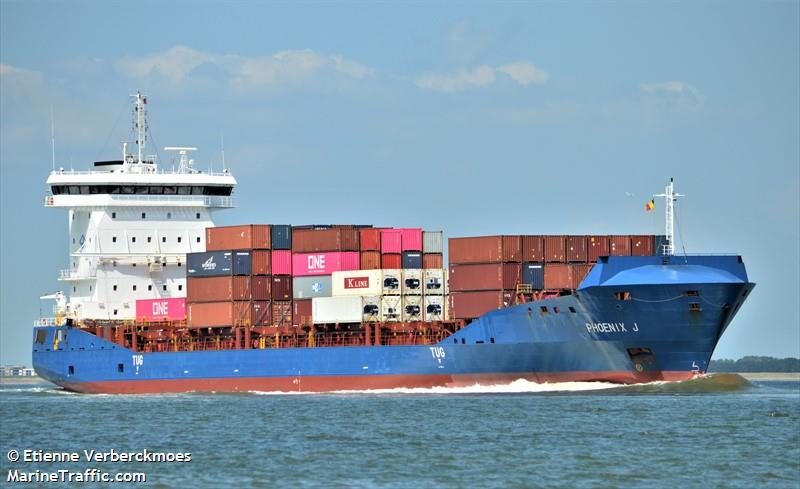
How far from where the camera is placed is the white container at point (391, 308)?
184ft

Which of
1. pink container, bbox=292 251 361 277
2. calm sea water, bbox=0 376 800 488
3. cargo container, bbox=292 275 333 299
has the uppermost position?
pink container, bbox=292 251 361 277

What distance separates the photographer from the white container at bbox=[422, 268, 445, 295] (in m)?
56.5

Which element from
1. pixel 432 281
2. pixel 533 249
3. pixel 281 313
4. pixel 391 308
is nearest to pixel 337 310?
pixel 391 308

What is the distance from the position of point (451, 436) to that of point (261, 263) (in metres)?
20.7

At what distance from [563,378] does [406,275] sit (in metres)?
7.33

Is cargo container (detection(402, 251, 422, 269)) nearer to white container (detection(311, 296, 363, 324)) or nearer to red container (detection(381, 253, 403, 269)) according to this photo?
red container (detection(381, 253, 403, 269))

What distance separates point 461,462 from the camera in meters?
34.3

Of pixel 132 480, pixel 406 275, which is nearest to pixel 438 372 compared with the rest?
pixel 406 275

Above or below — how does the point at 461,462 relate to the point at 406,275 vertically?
below

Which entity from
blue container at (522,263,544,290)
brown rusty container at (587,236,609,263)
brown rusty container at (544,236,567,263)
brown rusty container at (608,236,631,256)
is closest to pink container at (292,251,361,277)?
blue container at (522,263,544,290)

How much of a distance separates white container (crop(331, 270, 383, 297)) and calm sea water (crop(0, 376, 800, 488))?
3883 mm

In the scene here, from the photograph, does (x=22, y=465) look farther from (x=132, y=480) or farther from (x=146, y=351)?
Result: (x=146, y=351)

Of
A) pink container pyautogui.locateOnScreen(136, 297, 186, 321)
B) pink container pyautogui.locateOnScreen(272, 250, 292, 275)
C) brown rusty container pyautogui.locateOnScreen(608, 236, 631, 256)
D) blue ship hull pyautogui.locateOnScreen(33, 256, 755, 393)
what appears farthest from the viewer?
pink container pyautogui.locateOnScreen(136, 297, 186, 321)

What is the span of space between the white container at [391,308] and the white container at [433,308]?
3.07 feet
